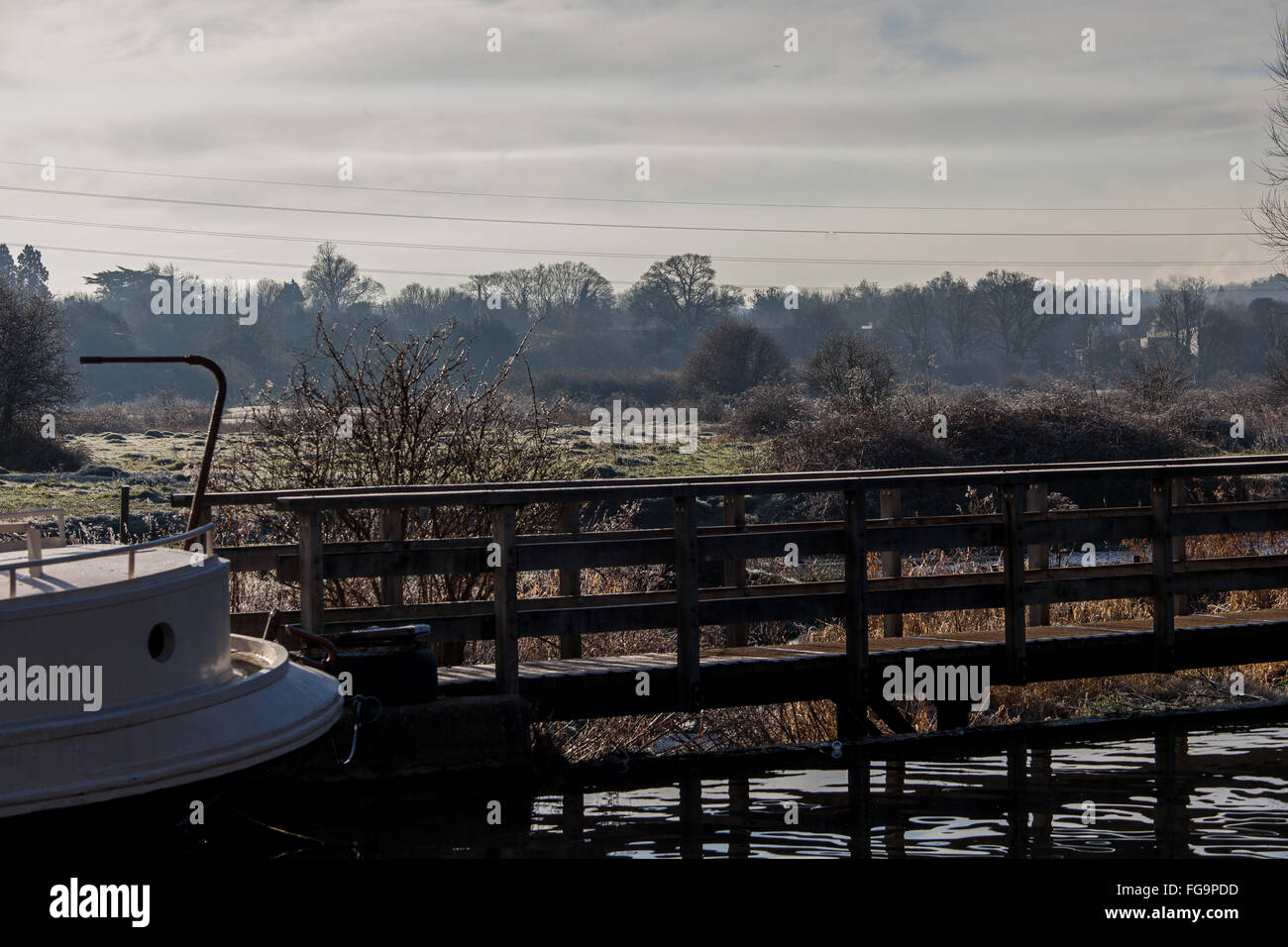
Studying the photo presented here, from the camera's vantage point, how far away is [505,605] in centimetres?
812

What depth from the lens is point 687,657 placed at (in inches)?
342

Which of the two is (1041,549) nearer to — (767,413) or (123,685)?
(123,685)

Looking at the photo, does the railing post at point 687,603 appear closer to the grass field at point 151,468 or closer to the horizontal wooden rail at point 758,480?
the horizontal wooden rail at point 758,480

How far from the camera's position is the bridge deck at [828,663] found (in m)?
8.54

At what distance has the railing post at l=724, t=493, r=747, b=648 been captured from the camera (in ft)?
31.9

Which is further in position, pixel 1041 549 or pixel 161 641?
pixel 1041 549

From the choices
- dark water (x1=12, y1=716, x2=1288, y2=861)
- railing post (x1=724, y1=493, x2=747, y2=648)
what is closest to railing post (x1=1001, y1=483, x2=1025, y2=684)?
dark water (x1=12, y1=716, x2=1288, y2=861)

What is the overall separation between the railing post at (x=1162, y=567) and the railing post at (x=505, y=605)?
490 centimetres

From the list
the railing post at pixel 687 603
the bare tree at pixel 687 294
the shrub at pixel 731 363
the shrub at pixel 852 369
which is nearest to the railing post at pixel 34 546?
the railing post at pixel 687 603

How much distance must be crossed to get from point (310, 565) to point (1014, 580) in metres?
4.98

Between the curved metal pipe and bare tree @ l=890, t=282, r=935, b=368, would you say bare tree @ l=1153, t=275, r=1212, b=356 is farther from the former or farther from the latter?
the curved metal pipe

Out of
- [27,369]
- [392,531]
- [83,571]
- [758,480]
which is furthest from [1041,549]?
[27,369]

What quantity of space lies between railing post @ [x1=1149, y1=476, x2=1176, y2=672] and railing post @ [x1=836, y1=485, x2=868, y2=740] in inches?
94.1
